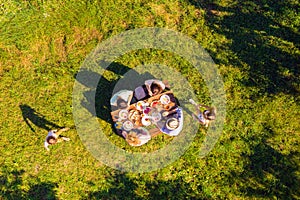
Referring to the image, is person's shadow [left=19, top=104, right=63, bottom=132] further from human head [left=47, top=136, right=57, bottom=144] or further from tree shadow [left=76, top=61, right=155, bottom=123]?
tree shadow [left=76, top=61, right=155, bottom=123]

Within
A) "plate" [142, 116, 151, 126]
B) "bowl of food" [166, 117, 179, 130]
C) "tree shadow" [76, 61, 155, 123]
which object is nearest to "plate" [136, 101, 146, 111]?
"plate" [142, 116, 151, 126]

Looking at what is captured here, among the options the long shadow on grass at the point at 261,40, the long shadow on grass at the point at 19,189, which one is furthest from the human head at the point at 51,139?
the long shadow on grass at the point at 261,40

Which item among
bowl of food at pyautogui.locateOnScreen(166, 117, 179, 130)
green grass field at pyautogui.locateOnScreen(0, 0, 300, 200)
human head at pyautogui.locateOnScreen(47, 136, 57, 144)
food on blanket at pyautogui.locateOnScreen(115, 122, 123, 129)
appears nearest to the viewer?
bowl of food at pyautogui.locateOnScreen(166, 117, 179, 130)

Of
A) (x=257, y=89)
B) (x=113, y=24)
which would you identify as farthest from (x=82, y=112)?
(x=257, y=89)

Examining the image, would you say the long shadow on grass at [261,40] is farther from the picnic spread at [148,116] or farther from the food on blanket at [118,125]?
the food on blanket at [118,125]

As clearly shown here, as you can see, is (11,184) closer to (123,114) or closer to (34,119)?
(34,119)

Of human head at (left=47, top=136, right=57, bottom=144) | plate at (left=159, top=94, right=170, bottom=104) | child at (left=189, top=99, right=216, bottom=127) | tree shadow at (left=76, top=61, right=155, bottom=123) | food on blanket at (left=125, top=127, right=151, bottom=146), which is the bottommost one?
child at (left=189, top=99, right=216, bottom=127)

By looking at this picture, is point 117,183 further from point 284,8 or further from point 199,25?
point 284,8

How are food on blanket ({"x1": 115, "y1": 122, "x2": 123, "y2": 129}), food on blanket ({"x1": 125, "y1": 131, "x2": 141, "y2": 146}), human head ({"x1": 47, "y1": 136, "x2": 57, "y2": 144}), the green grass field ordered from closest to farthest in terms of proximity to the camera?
food on blanket ({"x1": 125, "y1": 131, "x2": 141, "y2": 146})
human head ({"x1": 47, "y1": 136, "x2": 57, "y2": 144})
food on blanket ({"x1": 115, "y1": 122, "x2": 123, "y2": 129})
the green grass field
